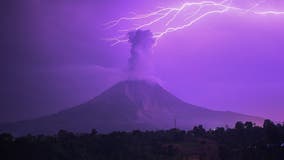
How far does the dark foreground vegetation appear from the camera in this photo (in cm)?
4188

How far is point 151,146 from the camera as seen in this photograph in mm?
49969

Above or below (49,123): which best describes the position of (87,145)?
below

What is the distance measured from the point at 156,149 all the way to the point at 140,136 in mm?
6605

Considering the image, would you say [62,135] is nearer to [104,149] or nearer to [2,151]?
[104,149]

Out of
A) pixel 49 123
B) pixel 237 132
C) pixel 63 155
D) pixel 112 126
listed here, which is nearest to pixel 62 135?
pixel 63 155

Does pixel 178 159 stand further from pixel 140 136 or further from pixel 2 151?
pixel 2 151

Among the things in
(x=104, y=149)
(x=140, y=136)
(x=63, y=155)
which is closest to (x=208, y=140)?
(x=140, y=136)

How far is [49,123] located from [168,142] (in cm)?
6367

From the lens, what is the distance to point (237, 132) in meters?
57.0

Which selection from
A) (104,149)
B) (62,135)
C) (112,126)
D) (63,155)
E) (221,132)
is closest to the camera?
(63,155)

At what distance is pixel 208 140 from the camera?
5581cm

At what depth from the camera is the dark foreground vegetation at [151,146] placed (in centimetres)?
4188

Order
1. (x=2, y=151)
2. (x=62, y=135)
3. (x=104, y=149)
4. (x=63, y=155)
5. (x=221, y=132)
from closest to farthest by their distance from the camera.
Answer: (x=2, y=151)
(x=63, y=155)
(x=104, y=149)
(x=62, y=135)
(x=221, y=132)

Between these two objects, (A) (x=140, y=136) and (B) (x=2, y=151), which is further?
(A) (x=140, y=136)
